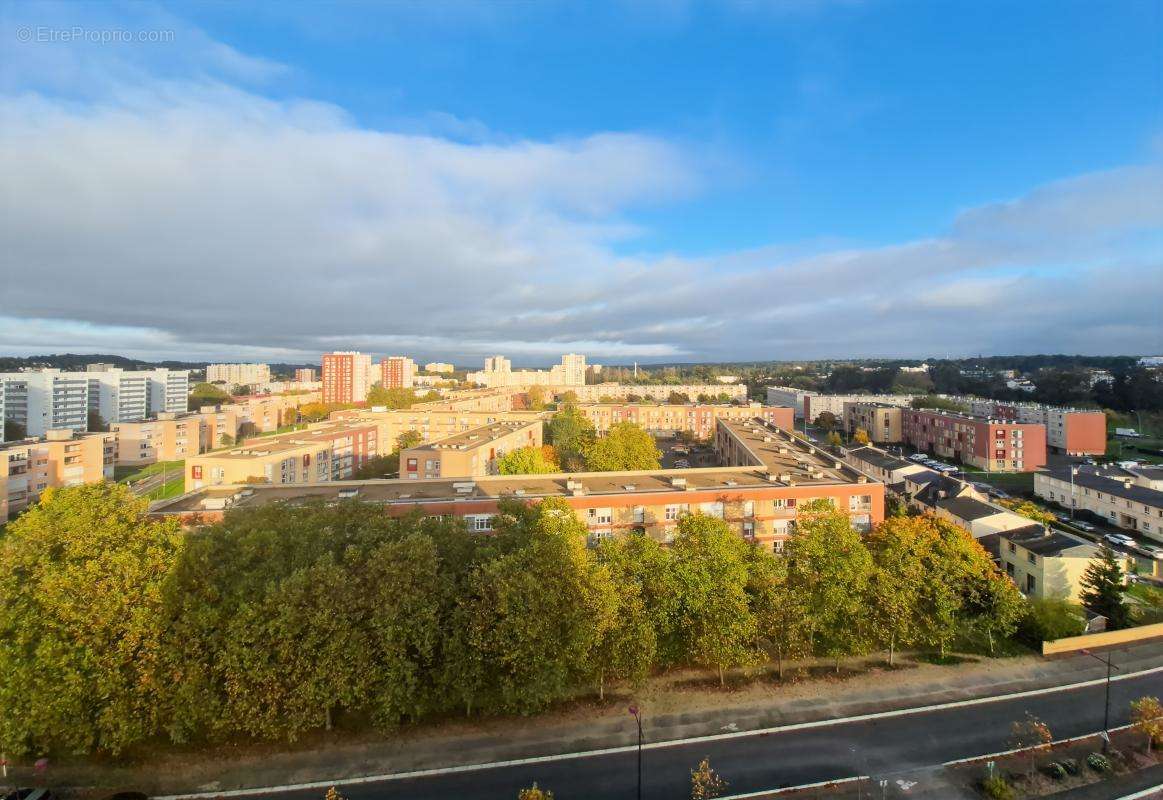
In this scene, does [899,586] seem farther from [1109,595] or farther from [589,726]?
[1109,595]

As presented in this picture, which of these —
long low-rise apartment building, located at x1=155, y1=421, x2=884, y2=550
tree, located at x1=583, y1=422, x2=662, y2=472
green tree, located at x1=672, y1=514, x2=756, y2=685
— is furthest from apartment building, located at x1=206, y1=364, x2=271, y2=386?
green tree, located at x1=672, y1=514, x2=756, y2=685

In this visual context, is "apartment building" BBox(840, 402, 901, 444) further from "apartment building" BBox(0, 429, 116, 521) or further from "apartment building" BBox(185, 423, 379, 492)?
"apartment building" BBox(0, 429, 116, 521)

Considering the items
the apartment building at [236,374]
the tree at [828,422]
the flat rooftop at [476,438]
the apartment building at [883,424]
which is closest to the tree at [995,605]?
the flat rooftop at [476,438]

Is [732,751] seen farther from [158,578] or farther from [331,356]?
[331,356]

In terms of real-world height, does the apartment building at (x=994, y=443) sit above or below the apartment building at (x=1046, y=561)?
above

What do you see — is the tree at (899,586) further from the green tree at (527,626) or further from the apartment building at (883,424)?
the apartment building at (883,424)

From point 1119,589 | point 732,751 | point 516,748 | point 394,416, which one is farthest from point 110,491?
point 394,416

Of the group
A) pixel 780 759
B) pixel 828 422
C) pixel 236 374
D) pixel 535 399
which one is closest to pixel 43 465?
pixel 780 759
